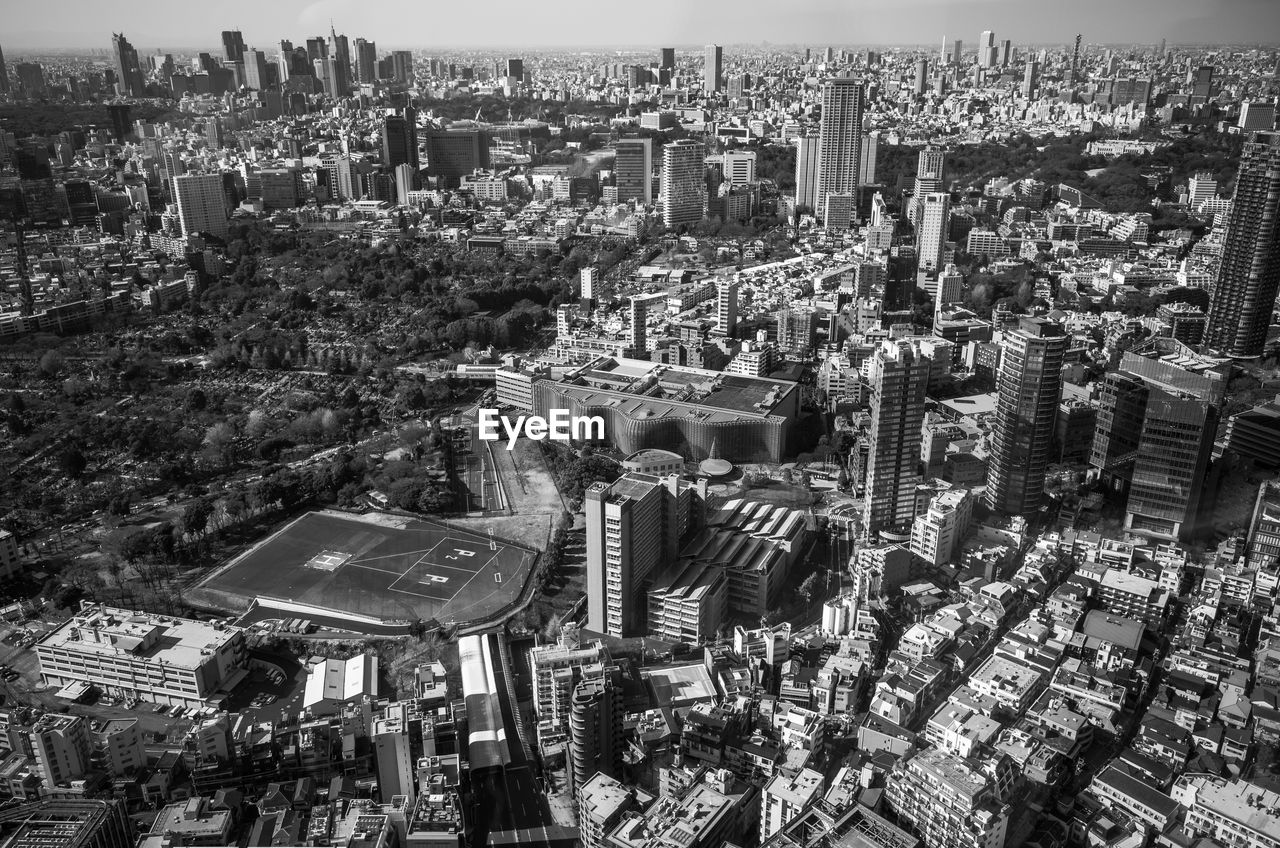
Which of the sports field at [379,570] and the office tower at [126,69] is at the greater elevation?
the office tower at [126,69]

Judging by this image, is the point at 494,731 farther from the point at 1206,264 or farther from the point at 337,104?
the point at 337,104

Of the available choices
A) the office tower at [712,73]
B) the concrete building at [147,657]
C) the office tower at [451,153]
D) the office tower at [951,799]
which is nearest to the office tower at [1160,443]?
the office tower at [951,799]

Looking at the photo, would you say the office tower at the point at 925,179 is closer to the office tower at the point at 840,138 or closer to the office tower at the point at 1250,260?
the office tower at the point at 840,138

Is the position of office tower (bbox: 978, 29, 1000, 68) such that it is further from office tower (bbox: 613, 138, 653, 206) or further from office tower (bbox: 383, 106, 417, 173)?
office tower (bbox: 383, 106, 417, 173)

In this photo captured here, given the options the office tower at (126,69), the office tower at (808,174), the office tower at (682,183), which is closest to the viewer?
the office tower at (126,69)

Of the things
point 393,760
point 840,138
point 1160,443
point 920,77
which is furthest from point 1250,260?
point 920,77

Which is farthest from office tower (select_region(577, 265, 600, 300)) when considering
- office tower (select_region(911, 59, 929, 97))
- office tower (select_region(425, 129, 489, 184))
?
office tower (select_region(911, 59, 929, 97))
